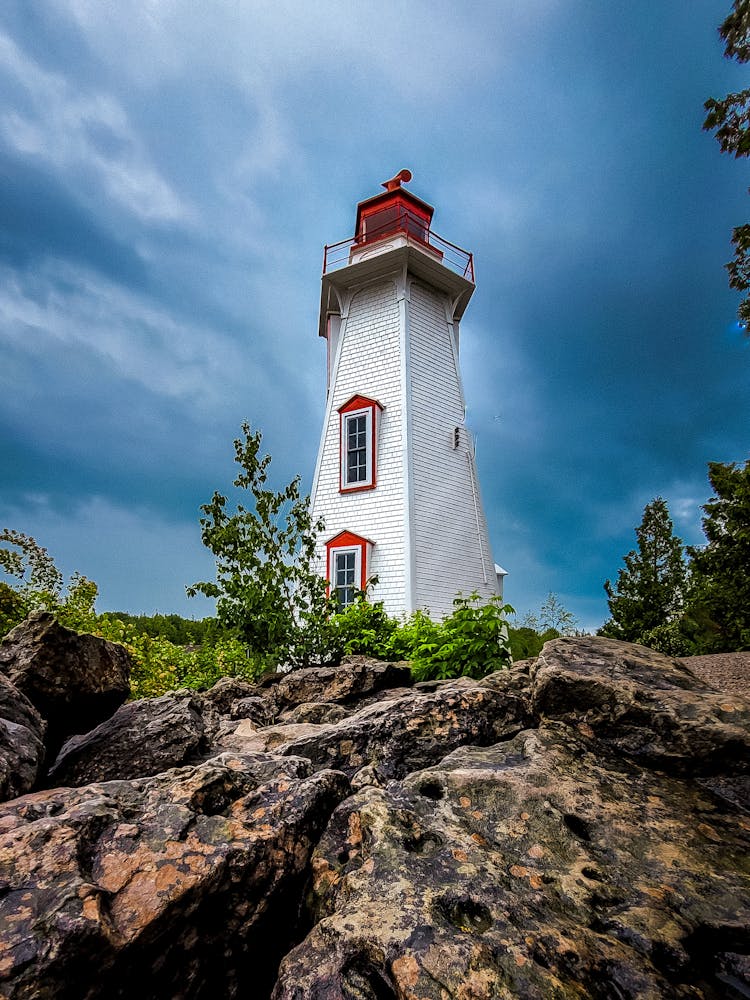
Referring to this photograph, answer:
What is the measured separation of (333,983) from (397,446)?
14172mm

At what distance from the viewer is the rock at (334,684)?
21.6 ft

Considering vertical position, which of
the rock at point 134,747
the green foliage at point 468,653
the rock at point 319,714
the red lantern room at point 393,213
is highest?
the red lantern room at point 393,213

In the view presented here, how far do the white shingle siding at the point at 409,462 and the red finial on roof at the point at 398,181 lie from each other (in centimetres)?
622

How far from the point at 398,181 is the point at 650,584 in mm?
19277

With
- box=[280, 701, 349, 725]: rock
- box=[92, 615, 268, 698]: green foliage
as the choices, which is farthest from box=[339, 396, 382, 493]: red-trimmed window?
box=[280, 701, 349, 725]: rock

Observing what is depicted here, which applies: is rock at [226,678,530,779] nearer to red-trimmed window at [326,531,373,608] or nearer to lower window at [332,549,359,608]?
red-trimmed window at [326,531,373,608]

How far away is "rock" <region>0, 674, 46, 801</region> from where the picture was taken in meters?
2.76

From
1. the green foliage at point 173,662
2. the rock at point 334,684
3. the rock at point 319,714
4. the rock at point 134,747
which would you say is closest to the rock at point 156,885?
the rock at point 134,747

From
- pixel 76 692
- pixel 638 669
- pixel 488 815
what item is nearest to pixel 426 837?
pixel 488 815

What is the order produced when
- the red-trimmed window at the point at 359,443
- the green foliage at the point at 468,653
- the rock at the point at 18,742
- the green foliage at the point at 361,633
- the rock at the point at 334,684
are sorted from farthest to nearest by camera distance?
the red-trimmed window at the point at 359,443 < the green foliage at the point at 361,633 < the green foliage at the point at 468,653 < the rock at the point at 334,684 < the rock at the point at 18,742

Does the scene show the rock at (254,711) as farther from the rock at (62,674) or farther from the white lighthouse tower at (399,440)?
the white lighthouse tower at (399,440)

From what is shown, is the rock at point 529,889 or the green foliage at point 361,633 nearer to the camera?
the rock at point 529,889

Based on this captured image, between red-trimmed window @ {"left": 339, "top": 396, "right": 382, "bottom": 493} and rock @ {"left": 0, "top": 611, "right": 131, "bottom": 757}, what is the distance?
37.0 ft

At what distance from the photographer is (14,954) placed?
5.25 feet
